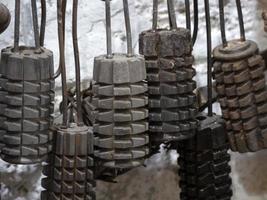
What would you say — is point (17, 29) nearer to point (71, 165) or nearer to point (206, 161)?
point (71, 165)

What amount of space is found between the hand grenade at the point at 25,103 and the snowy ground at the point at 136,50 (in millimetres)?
162

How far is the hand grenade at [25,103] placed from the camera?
0.65m

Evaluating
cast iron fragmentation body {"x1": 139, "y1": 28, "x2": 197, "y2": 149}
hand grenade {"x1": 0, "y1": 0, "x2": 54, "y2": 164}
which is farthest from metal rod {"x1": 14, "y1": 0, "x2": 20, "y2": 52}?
cast iron fragmentation body {"x1": 139, "y1": 28, "x2": 197, "y2": 149}

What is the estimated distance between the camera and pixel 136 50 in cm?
88

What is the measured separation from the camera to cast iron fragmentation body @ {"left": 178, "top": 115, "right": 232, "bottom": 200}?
2.49ft

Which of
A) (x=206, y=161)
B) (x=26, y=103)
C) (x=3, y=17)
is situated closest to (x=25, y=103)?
(x=26, y=103)

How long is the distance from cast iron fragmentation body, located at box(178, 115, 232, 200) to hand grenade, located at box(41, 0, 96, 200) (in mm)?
127

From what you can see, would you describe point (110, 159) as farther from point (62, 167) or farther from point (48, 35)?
point (48, 35)

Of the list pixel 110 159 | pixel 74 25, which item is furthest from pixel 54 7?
pixel 110 159

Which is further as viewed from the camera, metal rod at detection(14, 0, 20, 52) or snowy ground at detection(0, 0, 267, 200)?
snowy ground at detection(0, 0, 267, 200)

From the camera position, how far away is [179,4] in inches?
35.1

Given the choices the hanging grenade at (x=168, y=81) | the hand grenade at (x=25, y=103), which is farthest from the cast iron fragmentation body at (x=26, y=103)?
the hanging grenade at (x=168, y=81)

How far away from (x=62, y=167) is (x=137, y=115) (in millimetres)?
95

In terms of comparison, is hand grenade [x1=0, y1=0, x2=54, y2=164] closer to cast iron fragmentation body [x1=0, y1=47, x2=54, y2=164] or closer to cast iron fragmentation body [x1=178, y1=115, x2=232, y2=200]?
cast iron fragmentation body [x1=0, y1=47, x2=54, y2=164]
